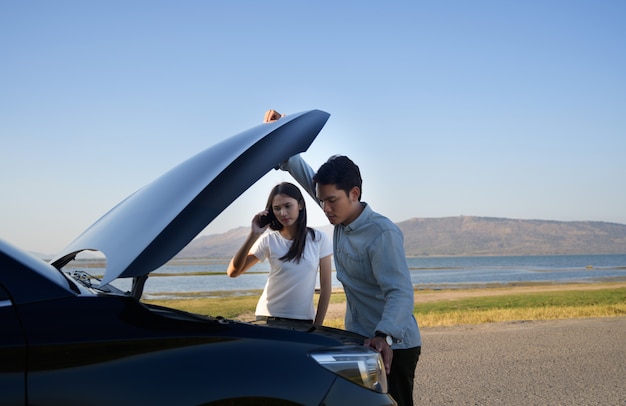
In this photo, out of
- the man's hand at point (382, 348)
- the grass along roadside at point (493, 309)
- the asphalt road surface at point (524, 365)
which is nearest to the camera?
the man's hand at point (382, 348)

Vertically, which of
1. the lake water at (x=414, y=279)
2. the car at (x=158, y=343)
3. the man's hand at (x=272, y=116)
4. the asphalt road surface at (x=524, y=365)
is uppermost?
the man's hand at (x=272, y=116)

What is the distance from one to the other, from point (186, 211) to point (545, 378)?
5.83 meters

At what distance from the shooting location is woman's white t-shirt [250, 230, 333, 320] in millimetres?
4367

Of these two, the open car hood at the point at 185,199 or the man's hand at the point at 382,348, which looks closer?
the open car hood at the point at 185,199

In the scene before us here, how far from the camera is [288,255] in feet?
14.6

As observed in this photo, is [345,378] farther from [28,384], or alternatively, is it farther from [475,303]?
[475,303]

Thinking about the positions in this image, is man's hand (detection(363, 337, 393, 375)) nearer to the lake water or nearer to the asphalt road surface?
the lake water

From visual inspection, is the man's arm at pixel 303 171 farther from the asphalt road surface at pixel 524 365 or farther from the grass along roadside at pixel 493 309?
the grass along roadside at pixel 493 309

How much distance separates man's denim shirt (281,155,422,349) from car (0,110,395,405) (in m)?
0.55

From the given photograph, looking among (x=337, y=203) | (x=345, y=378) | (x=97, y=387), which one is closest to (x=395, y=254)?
(x=337, y=203)

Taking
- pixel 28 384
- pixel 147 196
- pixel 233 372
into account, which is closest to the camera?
pixel 28 384

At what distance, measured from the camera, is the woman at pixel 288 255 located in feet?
14.3

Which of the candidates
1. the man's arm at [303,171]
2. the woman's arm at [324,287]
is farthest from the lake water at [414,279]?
the woman's arm at [324,287]

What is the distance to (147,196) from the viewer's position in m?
3.06
